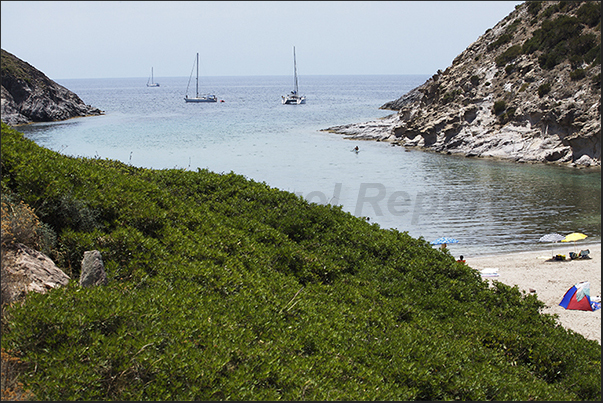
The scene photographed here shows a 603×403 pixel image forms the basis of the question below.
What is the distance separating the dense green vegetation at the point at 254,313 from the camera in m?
5.04

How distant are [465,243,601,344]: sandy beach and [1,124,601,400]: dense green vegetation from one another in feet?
25.2

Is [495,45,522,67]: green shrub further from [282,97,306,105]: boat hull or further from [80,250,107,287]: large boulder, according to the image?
[282,97,306,105]: boat hull

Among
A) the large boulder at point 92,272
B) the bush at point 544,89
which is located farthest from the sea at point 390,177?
the bush at point 544,89

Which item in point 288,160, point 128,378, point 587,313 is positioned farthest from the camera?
point 288,160

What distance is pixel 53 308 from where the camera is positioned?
532cm

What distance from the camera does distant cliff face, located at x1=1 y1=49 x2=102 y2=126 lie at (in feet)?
248

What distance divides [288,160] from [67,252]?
44070mm

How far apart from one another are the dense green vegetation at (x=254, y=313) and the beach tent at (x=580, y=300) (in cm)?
817

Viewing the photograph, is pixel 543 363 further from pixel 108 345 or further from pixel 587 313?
pixel 587 313

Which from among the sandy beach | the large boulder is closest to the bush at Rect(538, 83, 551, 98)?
the sandy beach

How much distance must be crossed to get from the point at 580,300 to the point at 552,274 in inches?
165

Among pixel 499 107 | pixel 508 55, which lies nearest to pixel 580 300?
pixel 499 107

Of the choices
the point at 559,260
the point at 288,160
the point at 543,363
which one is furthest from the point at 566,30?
the point at 543,363

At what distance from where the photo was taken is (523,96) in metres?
52.7
